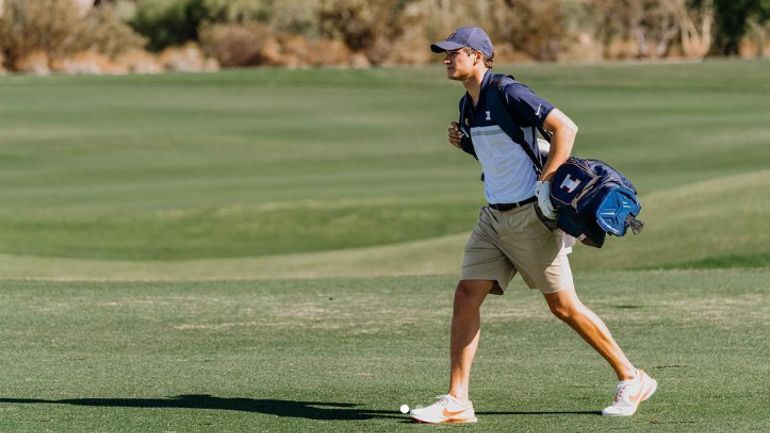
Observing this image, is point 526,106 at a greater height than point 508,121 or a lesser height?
greater

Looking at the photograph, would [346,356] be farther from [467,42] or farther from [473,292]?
[467,42]

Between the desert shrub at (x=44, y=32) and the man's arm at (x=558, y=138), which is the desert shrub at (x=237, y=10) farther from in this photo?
the man's arm at (x=558, y=138)

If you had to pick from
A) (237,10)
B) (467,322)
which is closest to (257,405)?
(467,322)

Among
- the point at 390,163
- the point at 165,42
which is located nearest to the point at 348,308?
the point at 390,163

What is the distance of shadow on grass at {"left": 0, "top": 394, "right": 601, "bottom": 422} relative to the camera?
297 inches

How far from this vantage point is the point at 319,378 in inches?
347

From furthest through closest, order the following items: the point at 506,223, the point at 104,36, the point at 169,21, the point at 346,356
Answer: the point at 169,21 < the point at 104,36 < the point at 346,356 < the point at 506,223

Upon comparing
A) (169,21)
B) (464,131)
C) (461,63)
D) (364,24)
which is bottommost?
(169,21)

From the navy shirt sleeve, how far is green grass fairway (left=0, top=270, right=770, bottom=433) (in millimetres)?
Answer: 1528

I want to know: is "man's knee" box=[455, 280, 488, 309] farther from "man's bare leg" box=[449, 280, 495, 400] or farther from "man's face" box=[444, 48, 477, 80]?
"man's face" box=[444, 48, 477, 80]

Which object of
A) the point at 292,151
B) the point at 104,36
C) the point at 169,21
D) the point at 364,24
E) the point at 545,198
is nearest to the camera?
the point at 545,198

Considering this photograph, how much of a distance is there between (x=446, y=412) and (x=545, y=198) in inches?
47.5

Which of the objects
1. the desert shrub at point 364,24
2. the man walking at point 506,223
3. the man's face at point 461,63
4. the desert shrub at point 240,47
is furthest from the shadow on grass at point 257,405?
the desert shrub at point 240,47

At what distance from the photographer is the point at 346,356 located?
31.9 feet
